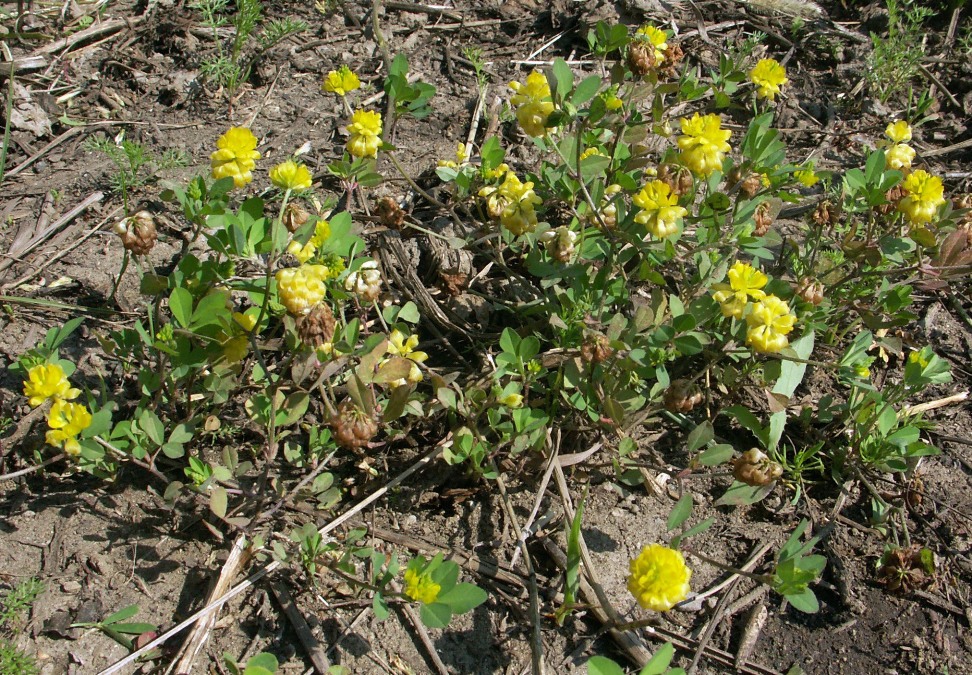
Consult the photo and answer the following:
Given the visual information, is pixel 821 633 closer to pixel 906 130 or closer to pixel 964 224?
pixel 964 224

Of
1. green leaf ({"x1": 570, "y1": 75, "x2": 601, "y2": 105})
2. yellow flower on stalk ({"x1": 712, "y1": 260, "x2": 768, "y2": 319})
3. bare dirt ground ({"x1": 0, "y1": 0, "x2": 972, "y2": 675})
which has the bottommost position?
bare dirt ground ({"x1": 0, "y1": 0, "x2": 972, "y2": 675})

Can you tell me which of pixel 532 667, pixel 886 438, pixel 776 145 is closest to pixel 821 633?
pixel 886 438

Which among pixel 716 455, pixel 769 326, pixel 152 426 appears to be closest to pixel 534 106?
pixel 769 326

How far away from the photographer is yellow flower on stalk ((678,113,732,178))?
2.67 metres

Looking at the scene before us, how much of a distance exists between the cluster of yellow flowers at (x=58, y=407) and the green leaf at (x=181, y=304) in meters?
0.36

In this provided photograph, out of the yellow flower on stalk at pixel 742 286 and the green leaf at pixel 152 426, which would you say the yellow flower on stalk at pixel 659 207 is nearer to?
the yellow flower on stalk at pixel 742 286

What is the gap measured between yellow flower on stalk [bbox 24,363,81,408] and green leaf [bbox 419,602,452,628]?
3.89 feet

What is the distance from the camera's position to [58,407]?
2367 mm

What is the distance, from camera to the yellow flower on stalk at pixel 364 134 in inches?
114

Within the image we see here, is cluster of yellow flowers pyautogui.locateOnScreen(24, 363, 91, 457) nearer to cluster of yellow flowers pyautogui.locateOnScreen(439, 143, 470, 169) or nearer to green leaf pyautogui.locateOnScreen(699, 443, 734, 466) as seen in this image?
cluster of yellow flowers pyautogui.locateOnScreen(439, 143, 470, 169)

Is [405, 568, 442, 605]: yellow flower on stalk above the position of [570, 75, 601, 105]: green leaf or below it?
below

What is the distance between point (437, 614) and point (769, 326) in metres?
1.27

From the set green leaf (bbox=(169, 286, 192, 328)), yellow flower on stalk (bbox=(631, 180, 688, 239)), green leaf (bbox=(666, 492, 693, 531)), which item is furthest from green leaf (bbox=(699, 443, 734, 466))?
green leaf (bbox=(169, 286, 192, 328))

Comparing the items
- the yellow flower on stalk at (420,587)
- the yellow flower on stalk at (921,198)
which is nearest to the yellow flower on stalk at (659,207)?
the yellow flower on stalk at (921,198)
